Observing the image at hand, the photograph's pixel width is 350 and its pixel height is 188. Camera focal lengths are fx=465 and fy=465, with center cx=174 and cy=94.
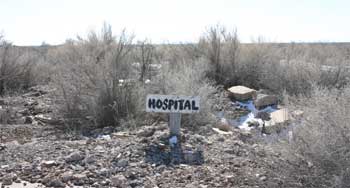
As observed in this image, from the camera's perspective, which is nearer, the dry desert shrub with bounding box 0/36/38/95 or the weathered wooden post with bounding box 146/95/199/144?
the weathered wooden post with bounding box 146/95/199/144

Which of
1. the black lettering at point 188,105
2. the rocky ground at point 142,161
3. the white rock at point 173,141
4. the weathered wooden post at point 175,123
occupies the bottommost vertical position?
the rocky ground at point 142,161

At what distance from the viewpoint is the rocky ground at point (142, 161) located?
19.3 feet

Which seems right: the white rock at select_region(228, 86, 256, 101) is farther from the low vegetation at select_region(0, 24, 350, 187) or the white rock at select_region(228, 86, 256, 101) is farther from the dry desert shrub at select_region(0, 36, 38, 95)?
the dry desert shrub at select_region(0, 36, 38, 95)

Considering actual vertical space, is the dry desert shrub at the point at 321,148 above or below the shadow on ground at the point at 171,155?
above

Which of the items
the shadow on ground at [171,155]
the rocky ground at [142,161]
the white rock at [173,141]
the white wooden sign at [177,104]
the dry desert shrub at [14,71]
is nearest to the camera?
the rocky ground at [142,161]

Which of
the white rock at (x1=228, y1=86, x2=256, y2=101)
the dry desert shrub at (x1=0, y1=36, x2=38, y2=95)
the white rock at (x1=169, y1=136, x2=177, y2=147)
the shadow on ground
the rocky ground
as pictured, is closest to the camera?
the rocky ground

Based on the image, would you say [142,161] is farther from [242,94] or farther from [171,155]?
[242,94]

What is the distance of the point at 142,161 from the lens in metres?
6.63

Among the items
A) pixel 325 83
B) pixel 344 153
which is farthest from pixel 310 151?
pixel 325 83

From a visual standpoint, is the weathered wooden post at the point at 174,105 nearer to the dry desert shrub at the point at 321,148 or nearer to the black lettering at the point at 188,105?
the black lettering at the point at 188,105

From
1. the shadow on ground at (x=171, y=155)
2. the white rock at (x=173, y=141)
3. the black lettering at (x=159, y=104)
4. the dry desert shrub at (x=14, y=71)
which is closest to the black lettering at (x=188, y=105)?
the black lettering at (x=159, y=104)

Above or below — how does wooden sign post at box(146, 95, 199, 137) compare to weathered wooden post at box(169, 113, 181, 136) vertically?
above

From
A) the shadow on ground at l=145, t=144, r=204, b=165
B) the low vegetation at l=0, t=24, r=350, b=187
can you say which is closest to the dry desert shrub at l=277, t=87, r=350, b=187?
the low vegetation at l=0, t=24, r=350, b=187

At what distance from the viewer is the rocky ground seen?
Answer: 5.88 m
